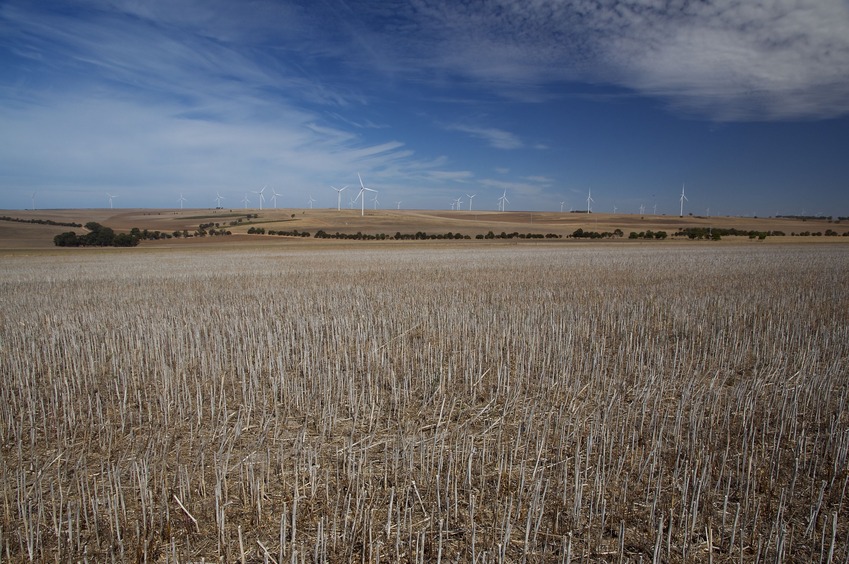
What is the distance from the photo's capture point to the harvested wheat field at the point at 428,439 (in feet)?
11.5

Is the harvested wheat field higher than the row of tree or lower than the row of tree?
lower

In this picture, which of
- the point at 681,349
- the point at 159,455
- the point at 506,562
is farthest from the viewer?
the point at 681,349

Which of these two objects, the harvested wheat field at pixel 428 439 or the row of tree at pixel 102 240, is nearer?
the harvested wheat field at pixel 428 439

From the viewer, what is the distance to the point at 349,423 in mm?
5820

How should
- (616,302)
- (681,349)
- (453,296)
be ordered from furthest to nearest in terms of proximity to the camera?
(453,296)
(616,302)
(681,349)

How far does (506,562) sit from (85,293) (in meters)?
19.4

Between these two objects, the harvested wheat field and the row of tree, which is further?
the row of tree

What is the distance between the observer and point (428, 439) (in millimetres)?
5230

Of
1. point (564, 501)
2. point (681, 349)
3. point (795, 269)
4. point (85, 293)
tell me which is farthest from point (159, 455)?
point (795, 269)

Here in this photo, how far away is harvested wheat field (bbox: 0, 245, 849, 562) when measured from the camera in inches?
138

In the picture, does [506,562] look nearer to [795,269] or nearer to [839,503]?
[839,503]

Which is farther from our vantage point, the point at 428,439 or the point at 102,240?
the point at 102,240

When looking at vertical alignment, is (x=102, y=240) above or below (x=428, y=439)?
above

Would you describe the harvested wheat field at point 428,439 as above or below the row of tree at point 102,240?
below
